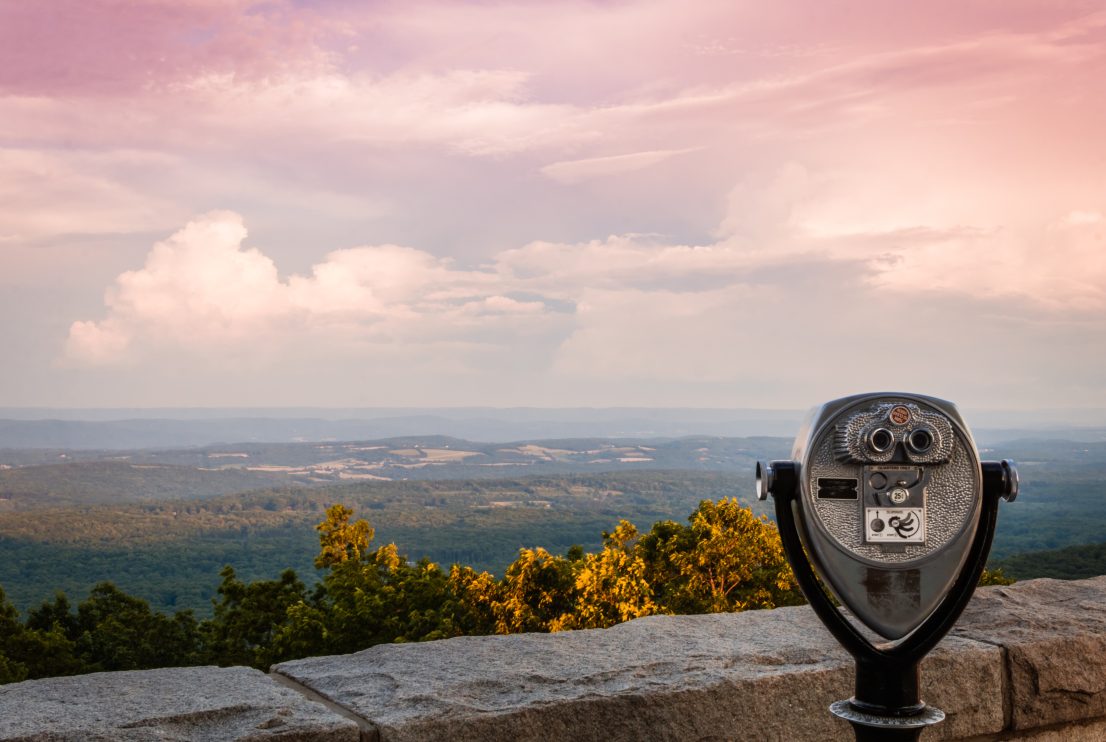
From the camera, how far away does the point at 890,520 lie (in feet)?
6.64

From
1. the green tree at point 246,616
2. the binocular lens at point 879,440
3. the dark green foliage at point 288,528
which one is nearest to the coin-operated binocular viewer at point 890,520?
the binocular lens at point 879,440

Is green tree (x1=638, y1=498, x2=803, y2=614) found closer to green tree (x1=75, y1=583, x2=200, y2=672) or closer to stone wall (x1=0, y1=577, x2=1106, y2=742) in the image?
stone wall (x1=0, y1=577, x2=1106, y2=742)

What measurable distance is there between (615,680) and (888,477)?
2.69ft

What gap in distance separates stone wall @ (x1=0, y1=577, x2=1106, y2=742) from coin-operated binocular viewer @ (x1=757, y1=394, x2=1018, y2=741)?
0.45 meters

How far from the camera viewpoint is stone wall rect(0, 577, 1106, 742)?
211 centimetres

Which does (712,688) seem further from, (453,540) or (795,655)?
(453,540)

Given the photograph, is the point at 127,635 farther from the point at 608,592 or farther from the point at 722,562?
the point at 722,562

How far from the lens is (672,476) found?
136 metres

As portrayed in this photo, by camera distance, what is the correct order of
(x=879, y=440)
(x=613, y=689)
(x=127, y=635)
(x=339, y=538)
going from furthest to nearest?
(x=127, y=635) < (x=339, y=538) < (x=613, y=689) < (x=879, y=440)

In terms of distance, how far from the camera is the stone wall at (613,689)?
83.1 inches

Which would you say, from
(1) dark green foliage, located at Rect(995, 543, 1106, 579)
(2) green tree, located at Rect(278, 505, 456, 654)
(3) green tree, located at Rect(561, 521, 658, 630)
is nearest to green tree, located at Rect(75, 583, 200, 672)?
(2) green tree, located at Rect(278, 505, 456, 654)

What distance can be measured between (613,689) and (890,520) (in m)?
0.75

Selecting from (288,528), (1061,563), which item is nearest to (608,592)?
(1061,563)

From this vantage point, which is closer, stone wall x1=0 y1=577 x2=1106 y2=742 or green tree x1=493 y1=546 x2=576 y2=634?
stone wall x1=0 y1=577 x2=1106 y2=742
